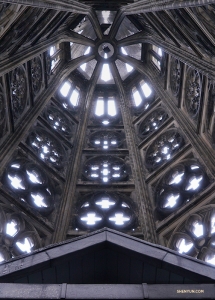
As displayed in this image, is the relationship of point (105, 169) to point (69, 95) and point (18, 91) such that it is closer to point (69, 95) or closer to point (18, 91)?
point (18, 91)

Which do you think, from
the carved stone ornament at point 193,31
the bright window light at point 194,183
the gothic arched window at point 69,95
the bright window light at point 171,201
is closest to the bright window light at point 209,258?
the bright window light at point 171,201

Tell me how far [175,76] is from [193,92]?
8.14 feet

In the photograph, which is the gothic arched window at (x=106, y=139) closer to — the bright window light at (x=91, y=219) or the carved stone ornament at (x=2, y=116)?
the bright window light at (x=91, y=219)

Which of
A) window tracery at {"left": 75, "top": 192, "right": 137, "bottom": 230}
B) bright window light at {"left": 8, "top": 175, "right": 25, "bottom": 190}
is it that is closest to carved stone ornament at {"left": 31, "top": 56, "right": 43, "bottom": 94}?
bright window light at {"left": 8, "top": 175, "right": 25, "bottom": 190}

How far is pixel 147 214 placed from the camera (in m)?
15.8

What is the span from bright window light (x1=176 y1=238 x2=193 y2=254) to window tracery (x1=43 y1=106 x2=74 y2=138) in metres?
8.43

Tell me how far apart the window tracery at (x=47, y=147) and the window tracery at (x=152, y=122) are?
3837mm

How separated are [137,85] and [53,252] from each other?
19076 mm

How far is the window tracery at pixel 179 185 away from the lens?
15602 mm

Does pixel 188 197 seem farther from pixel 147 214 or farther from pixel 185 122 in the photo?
pixel 185 122

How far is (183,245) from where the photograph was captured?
558 inches

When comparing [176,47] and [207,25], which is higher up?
[176,47]

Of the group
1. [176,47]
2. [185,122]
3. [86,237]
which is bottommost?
[86,237]

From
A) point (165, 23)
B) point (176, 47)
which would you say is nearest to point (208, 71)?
point (176, 47)
